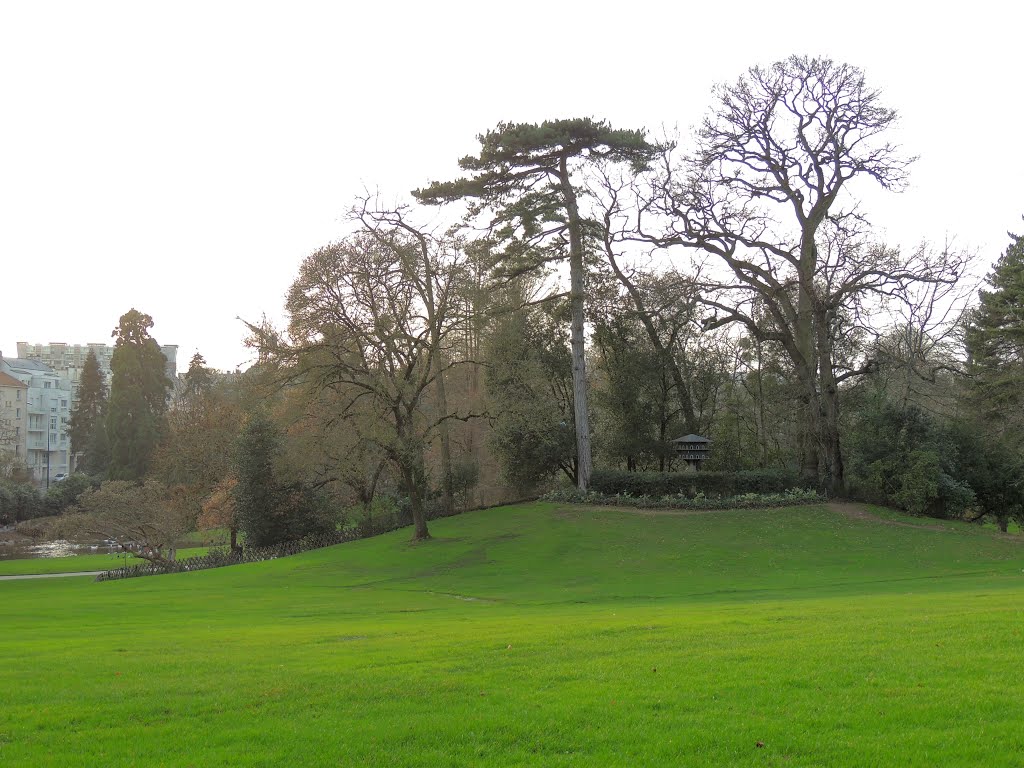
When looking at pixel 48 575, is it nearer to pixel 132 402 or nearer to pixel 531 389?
pixel 531 389

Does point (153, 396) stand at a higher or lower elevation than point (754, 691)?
higher

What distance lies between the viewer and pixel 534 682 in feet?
27.9

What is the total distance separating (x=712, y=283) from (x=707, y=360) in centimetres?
1143

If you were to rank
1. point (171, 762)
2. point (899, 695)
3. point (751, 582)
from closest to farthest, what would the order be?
point (171, 762) < point (899, 695) < point (751, 582)

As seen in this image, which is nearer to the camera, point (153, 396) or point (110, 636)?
point (110, 636)

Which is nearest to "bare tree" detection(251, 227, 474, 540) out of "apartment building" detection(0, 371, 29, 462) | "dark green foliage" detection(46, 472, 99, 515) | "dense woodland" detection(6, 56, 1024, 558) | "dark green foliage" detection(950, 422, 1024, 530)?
"dense woodland" detection(6, 56, 1024, 558)

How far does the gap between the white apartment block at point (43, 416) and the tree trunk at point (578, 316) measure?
287 feet

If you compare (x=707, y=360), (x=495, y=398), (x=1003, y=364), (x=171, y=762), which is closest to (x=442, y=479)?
(x=495, y=398)

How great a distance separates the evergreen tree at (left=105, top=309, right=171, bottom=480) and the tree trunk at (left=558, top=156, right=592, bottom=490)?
4122 centimetres

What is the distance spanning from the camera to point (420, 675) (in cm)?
898

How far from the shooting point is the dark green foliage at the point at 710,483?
118 ft

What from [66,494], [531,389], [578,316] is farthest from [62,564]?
[578,316]

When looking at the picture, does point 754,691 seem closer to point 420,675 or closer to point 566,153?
point 420,675

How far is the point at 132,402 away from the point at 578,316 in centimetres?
4414
